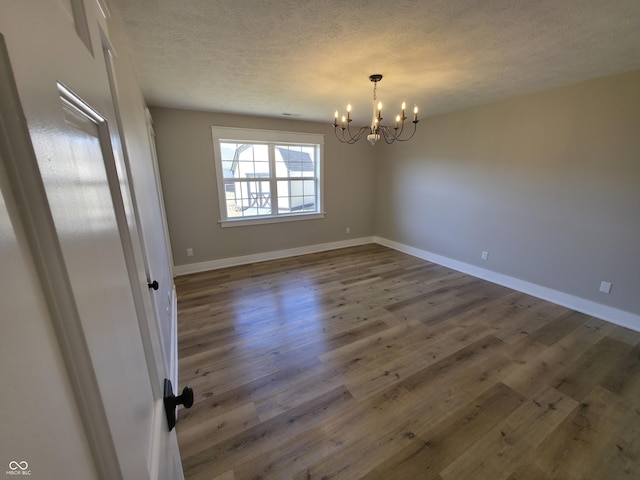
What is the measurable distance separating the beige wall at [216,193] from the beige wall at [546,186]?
1.30 m

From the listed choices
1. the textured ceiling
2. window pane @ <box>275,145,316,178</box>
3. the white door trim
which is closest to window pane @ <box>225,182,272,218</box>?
window pane @ <box>275,145,316,178</box>

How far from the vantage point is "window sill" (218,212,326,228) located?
4.20 metres

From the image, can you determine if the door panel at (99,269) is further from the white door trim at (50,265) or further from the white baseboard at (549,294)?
the white baseboard at (549,294)

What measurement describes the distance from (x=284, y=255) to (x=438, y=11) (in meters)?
3.84

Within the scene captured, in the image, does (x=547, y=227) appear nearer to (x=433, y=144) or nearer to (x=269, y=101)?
(x=433, y=144)

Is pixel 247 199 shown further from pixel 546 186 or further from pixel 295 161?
pixel 546 186

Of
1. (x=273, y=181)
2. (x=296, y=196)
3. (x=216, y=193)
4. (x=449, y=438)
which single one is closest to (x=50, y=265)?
(x=449, y=438)

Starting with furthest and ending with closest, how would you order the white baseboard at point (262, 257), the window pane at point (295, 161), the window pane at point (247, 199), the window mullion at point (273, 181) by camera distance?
the window pane at point (295, 161), the window mullion at point (273, 181), the window pane at point (247, 199), the white baseboard at point (262, 257)

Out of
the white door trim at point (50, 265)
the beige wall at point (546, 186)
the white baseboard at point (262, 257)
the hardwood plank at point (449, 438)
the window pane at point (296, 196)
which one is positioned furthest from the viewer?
the window pane at point (296, 196)

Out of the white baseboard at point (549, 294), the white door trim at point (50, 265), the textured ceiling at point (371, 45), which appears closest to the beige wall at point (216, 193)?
the textured ceiling at point (371, 45)

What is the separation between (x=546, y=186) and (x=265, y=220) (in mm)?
3828

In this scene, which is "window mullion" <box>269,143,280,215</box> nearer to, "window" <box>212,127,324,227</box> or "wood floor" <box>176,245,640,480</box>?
"window" <box>212,127,324,227</box>

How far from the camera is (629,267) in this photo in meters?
2.56

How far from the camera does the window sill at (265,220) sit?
4195 mm
